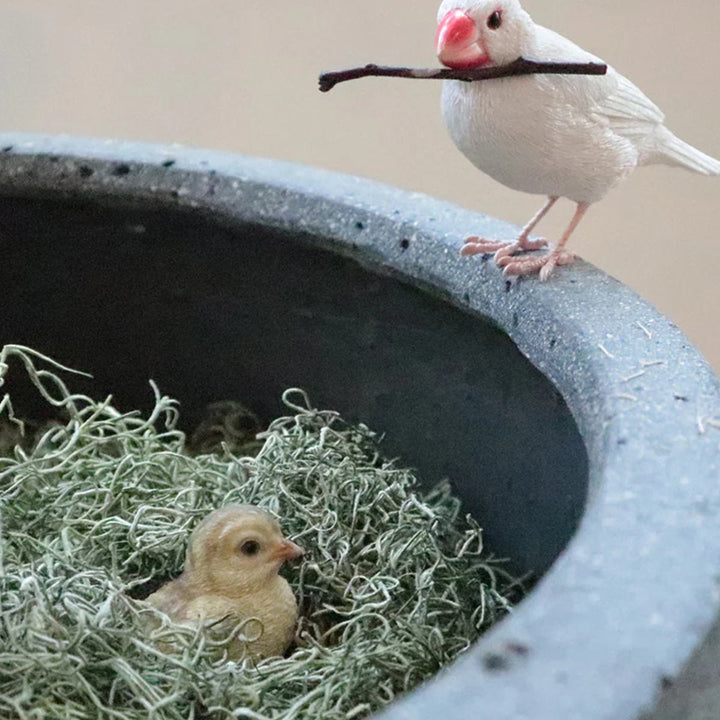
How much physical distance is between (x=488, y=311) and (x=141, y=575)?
0.26m

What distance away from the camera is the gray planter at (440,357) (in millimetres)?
332

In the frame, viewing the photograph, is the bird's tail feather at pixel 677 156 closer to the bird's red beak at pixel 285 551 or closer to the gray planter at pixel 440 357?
the gray planter at pixel 440 357

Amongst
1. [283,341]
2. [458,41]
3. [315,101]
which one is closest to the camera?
[458,41]

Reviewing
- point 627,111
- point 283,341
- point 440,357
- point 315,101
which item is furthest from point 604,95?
point 315,101

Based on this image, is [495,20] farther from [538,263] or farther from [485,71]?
[538,263]

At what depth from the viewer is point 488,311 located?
596mm

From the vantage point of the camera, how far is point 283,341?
0.75 meters

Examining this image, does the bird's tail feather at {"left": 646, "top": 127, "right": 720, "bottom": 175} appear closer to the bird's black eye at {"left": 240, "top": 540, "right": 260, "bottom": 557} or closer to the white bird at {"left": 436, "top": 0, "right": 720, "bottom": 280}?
the white bird at {"left": 436, "top": 0, "right": 720, "bottom": 280}

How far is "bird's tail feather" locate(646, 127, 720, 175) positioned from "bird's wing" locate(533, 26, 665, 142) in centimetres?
1

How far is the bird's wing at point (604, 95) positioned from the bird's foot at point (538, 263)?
0.07 meters

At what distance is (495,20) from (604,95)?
8 cm

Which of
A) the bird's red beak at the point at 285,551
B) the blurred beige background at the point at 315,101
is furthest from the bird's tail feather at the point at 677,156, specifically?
the blurred beige background at the point at 315,101

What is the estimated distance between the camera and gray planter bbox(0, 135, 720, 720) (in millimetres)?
Answer: 332

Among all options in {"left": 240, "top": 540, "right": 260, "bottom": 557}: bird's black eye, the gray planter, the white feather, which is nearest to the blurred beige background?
the gray planter
